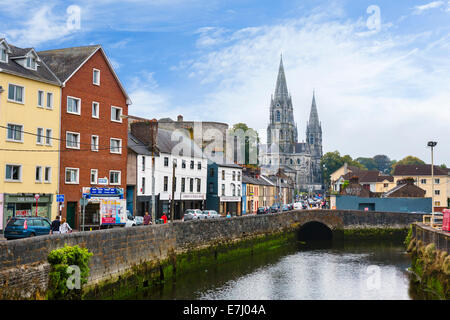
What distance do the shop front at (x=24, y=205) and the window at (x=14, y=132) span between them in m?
4.41

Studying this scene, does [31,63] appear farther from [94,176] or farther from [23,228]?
[23,228]

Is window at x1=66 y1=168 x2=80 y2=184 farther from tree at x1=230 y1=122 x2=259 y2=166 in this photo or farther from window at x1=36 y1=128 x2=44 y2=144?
tree at x1=230 y1=122 x2=259 y2=166

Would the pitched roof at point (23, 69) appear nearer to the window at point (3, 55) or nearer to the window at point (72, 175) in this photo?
the window at point (3, 55)

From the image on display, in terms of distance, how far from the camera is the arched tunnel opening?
220 ft

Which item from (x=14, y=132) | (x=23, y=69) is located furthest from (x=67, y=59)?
(x=14, y=132)

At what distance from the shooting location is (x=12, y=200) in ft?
125

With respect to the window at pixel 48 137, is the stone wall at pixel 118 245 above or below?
below

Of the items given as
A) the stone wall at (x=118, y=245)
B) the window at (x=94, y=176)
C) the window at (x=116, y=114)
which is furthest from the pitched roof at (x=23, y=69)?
the stone wall at (x=118, y=245)

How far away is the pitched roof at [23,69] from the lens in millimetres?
38312

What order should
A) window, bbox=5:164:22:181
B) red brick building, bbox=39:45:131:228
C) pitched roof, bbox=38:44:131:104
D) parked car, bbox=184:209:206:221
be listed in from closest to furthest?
window, bbox=5:164:22:181, red brick building, bbox=39:45:131:228, pitched roof, bbox=38:44:131:104, parked car, bbox=184:209:206:221

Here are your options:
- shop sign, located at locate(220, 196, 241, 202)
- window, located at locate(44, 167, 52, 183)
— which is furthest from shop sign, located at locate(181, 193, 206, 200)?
window, located at locate(44, 167, 52, 183)
